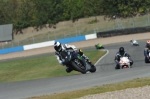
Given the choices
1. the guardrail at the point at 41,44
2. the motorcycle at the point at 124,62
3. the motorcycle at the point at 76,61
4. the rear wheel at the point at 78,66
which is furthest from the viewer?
the guardrail at the point at 41,44

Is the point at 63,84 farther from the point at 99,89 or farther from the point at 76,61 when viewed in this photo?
the point at 76,61

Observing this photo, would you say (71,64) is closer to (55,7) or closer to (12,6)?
(55,7)

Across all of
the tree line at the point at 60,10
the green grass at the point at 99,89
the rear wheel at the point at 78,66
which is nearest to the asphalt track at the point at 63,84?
the green grass at the point at 99,89

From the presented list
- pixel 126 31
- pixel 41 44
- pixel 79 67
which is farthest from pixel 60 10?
pixel 79 67

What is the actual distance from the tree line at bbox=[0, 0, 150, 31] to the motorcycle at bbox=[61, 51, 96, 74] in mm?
44609

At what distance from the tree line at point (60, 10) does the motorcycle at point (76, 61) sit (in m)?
44.6

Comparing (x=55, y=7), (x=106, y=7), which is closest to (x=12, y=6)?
(x=55, y=7)

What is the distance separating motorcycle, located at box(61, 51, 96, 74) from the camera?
17.0 metres

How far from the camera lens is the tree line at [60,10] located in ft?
209

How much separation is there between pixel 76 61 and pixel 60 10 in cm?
5714

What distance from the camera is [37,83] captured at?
13602 mm

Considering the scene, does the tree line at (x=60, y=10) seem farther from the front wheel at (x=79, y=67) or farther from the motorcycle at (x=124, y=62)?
the front wheel at (x=79, y=67)

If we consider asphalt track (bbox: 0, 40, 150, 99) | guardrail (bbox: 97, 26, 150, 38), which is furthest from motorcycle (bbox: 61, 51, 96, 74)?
guardrail (bbox: 97, 26, 150, 38)

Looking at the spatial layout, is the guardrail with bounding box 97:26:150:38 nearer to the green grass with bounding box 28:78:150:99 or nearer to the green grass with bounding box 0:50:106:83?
Result: the green grass with bounding box 0:50:106:83
